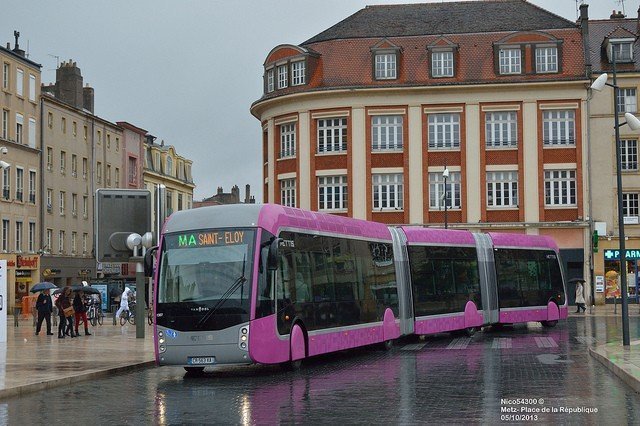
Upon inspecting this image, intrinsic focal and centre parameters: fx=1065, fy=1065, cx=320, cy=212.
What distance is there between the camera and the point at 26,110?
65000mm

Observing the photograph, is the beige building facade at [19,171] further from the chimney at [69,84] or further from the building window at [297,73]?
the building window at [297,73]

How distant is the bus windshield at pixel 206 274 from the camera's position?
19.0 metres

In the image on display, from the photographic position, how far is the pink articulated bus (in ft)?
62.3

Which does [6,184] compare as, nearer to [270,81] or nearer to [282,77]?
[270,81]

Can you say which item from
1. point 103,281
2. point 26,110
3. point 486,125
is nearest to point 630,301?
point 486,125

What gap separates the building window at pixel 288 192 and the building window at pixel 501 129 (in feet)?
35.4

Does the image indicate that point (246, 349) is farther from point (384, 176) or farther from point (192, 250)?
point (384, 176)

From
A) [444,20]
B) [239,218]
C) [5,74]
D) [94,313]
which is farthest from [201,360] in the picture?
[5,74]

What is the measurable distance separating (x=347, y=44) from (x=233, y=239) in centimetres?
4028

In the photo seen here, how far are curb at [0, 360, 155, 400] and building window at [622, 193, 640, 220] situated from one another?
39.5 metres

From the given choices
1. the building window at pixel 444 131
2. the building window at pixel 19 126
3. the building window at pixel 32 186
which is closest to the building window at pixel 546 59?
the building window at pixel 444 131

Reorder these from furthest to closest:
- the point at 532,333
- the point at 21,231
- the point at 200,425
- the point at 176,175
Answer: the point at 176,175, the point at 21,231, the point at 532,333, the point at 200,425

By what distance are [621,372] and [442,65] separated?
4142 centimetres

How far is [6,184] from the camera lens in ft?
206
